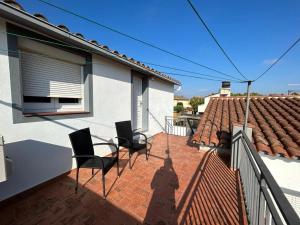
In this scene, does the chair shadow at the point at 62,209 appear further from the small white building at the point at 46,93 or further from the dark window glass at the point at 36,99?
the dark window glass at the point at 36,99

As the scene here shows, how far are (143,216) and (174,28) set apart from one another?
5.39m

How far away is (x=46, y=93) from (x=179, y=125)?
744 centimetres

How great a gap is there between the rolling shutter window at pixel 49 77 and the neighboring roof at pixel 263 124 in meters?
Result: 3.29

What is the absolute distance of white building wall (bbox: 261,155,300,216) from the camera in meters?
3.24

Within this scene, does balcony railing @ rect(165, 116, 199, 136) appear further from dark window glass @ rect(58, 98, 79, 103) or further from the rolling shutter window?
the rolling shutter window

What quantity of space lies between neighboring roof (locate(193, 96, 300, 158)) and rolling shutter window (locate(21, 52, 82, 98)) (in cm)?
329

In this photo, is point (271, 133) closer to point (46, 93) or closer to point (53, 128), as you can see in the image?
point (53, 128)

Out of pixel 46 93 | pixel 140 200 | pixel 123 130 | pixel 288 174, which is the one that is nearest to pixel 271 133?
pixel 288 174

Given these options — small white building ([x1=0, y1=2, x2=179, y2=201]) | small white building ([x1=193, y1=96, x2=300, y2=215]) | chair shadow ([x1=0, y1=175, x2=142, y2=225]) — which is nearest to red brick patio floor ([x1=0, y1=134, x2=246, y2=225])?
chair shadow ([x1=0, y1=175, x2=142, y2=225])

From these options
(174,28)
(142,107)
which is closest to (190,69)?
(174,28)

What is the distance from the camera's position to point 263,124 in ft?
14.3

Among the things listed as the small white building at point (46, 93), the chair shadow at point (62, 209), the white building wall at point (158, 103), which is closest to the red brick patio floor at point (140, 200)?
the chair shadow at point (62, 209)

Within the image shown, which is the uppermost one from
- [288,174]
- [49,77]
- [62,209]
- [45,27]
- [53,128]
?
[45,27]

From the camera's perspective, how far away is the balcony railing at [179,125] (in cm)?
839
